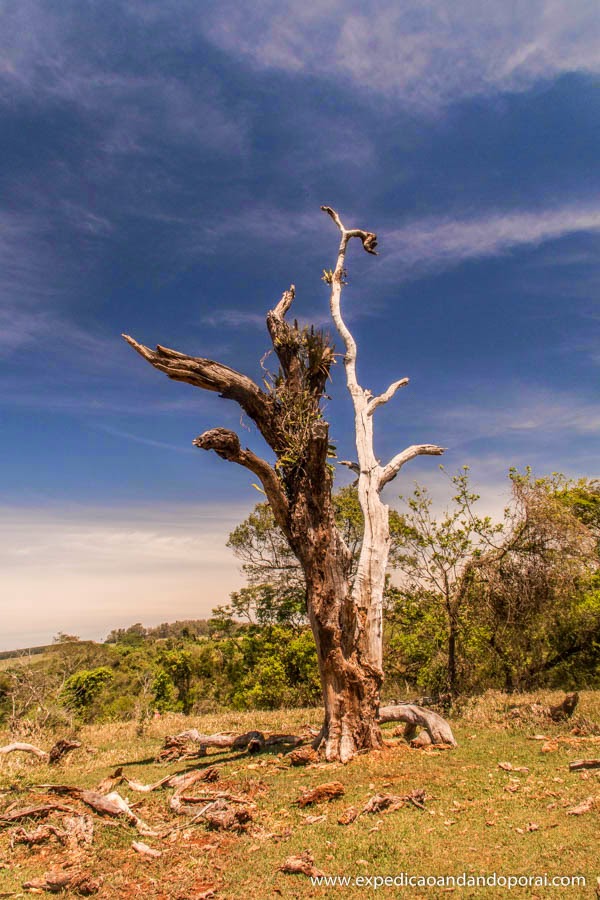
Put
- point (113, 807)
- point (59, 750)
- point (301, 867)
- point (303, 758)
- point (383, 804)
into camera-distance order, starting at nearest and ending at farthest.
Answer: point (301, 867) → point (383, 804) → point (113, 807) → point (303, 758) → point (59, 750)

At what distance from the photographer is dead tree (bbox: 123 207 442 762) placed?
9.11 m

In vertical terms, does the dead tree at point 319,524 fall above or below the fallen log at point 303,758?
above

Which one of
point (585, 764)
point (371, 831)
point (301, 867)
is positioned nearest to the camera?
point (301, 867)

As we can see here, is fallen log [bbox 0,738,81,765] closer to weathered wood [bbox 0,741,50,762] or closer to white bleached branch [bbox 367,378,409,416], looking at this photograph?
weathered wood [bbox 0,741,50,762]

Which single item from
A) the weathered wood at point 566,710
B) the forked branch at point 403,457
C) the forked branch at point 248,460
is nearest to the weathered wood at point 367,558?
the forked branch at point 403,457

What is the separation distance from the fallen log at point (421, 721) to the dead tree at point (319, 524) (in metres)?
0.75

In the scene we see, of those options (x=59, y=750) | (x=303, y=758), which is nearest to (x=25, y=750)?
(x=59, y=750)

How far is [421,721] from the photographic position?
31.2 feet

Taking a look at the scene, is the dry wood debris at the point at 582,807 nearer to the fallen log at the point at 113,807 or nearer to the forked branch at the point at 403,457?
the fallen log at the point at 113,807

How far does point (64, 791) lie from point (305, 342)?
9.19 metres

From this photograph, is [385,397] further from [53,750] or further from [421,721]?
[53,750]

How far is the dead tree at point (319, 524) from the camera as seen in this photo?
911 centimetres

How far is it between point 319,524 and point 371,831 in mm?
5078

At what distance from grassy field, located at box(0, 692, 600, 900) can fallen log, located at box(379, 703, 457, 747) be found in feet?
1.31
